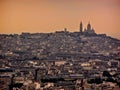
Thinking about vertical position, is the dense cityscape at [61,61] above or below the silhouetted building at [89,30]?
below

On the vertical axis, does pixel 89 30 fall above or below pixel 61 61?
above

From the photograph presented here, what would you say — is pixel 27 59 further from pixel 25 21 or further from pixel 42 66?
pixel 25 21

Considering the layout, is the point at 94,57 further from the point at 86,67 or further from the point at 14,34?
the point at 14,34

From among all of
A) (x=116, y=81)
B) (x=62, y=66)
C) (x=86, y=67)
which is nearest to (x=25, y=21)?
(x=62, y=66)

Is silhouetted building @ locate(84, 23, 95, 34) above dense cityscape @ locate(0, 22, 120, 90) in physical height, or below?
above

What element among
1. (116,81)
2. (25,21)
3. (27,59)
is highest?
(25,21)

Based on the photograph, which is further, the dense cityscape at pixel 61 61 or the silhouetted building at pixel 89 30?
the silhouetted building at pixel 89 30

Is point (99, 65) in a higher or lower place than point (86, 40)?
lower

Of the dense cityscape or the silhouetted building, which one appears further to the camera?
the silhouetted building
